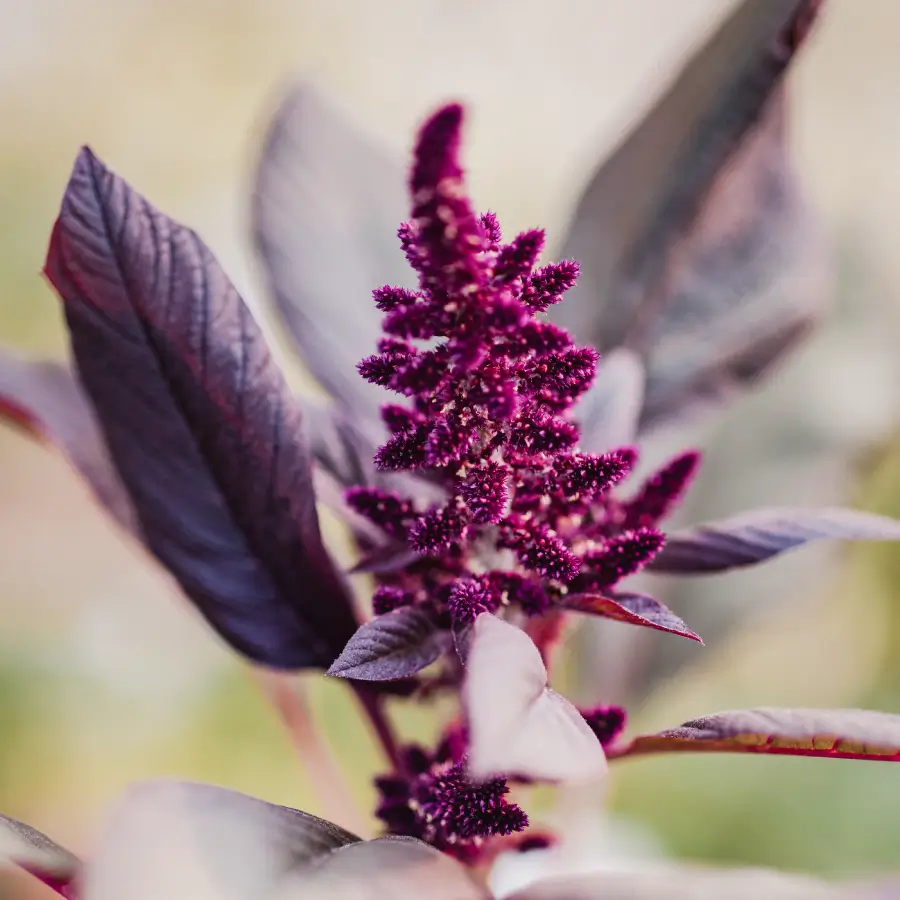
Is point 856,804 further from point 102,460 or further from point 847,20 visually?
point 847,20

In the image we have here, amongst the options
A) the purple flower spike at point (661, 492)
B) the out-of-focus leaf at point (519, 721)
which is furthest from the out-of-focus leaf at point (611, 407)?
the out-of-focus leaf at point (519, 721)

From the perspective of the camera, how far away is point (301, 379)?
3.78 feet

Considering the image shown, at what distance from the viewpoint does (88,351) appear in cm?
35

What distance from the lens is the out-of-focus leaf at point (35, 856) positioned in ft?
0.81

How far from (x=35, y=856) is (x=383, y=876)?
0.27 feet

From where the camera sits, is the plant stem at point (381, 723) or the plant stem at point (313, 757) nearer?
the plant stem at point (381, 723)

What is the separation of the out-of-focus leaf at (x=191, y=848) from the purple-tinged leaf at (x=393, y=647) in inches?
1.7

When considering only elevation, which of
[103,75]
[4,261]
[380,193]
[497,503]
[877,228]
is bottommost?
[497,503]

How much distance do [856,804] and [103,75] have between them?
1.21 metres

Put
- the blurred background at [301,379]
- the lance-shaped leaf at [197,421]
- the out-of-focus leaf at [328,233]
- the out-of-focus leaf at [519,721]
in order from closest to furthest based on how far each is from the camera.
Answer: the out-of-focus leaf at [519,721] → the lance-shaped leaf at [197,421] → the out-of-focus leaf at [328,233] → the blurred background at [301,379]

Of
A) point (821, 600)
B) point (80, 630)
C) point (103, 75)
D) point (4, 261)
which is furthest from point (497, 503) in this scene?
point (103, 75)

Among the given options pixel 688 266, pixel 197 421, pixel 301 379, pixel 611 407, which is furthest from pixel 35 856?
pixel 301 379

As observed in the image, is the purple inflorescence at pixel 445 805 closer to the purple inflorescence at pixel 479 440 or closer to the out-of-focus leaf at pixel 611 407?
the purple inflorescence at pixel 479 440

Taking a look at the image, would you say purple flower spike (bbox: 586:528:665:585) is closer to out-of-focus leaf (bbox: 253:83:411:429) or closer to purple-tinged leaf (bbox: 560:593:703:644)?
purple-tinged leaf (bbox: 560:593:703:644)
